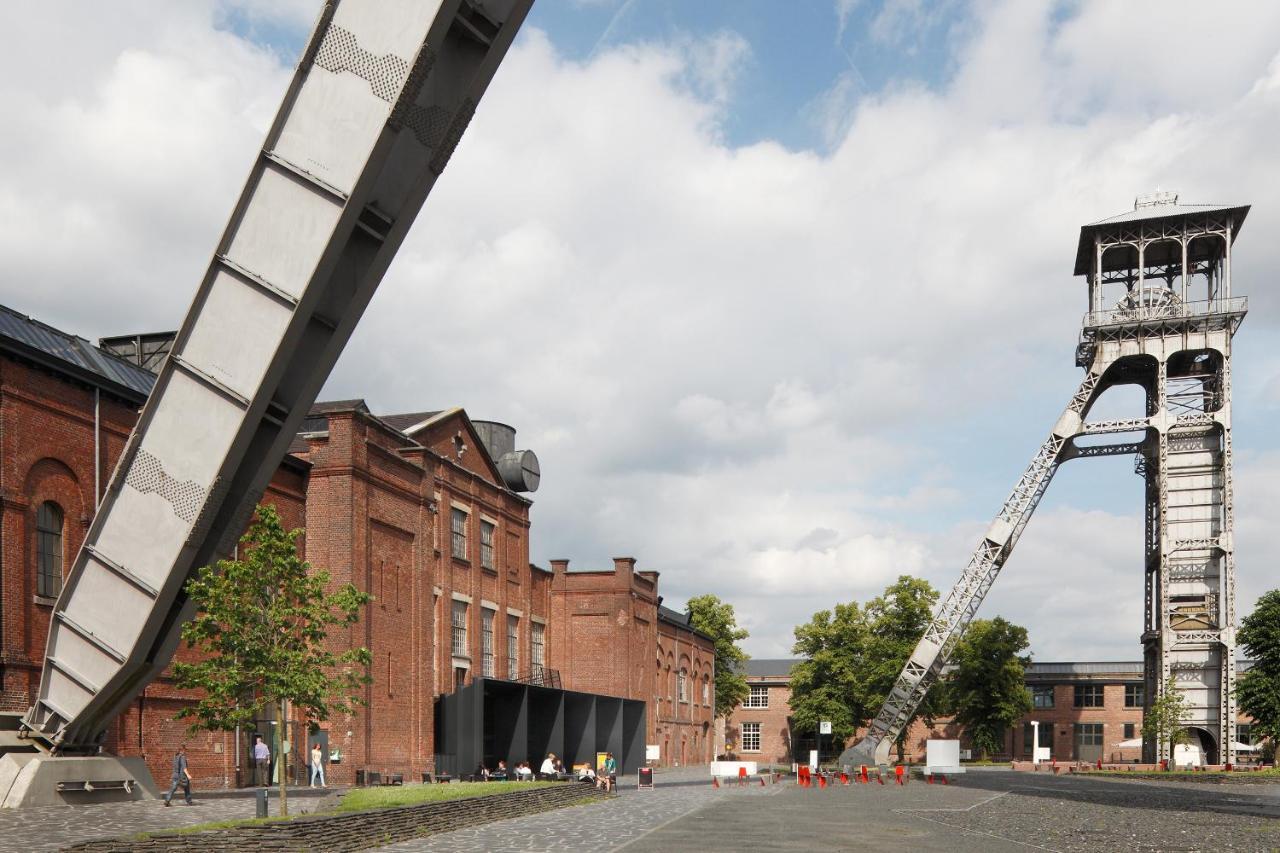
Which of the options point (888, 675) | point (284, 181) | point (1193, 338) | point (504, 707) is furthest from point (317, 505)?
point (1193, 338)

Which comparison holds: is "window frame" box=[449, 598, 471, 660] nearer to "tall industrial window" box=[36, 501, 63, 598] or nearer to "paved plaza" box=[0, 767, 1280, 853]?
"paved plaza" box=[0, 767, 1280, 853]

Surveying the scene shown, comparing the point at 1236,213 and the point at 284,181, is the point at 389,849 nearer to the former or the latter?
the point at 284,181

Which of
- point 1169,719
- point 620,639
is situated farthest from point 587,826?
point 1169,719

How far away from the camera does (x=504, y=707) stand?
4303 centimetres

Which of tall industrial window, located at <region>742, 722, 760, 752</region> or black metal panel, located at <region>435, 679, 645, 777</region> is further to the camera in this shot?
tall industrial window, located at <region>742, 722, 760, 752</region>

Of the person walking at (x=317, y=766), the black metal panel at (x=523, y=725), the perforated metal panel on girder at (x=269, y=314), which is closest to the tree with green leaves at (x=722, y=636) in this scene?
the black metal panel at (x=523, y=725)

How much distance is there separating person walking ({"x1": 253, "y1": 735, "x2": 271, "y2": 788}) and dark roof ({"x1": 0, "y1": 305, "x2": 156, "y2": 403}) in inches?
353

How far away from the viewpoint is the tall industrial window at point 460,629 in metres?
43.2

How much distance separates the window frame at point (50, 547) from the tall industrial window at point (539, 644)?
26942 millimetres

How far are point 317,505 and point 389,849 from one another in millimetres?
19933

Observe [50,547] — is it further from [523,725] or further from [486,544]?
[486,544]

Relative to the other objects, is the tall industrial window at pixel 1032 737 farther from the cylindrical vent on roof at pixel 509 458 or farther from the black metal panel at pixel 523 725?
the cylindrical vent on roof at pixel 509 458

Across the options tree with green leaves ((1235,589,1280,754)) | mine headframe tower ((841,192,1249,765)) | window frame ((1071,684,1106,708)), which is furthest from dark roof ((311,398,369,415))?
window frame ((1071,684,1106,708))

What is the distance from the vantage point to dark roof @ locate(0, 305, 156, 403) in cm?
2553
